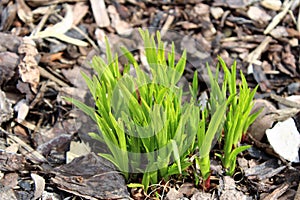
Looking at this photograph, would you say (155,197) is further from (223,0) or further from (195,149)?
(223,0)

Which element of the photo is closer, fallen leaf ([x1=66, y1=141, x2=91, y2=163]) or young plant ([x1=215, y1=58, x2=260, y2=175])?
young plant ([x1=215, y1=58, x2=260, y2=175])

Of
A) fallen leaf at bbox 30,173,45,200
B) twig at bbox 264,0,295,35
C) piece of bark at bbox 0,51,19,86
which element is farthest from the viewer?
twig at bbox 264,0,295,35

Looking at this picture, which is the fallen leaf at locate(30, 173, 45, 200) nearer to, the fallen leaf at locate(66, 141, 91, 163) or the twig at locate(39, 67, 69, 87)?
the fallen leaf at locate(66, 141, 91, 163)

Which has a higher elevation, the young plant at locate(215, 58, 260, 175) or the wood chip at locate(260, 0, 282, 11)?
the wood chip at locate(260, 0, 282, 11)

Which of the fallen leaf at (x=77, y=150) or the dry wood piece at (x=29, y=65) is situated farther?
the dry wood piece at (x=29, y=65)

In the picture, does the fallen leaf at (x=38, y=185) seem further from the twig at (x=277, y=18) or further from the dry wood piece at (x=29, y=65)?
the twig at (x=277, y=18)

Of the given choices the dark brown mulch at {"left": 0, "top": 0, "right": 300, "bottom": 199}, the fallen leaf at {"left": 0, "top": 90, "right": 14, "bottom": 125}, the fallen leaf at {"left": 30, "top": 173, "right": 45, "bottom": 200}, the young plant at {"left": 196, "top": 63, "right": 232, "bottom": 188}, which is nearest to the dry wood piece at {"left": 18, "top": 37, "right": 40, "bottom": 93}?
the dark brown mulch at {"left": 0, "top": 0, "right": 300, "bottom": 199}

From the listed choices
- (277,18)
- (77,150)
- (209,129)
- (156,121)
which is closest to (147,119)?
(156,121)

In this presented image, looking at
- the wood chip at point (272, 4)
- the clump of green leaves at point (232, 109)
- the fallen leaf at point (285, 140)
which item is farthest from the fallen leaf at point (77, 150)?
the wood chip at point (272, 4)
